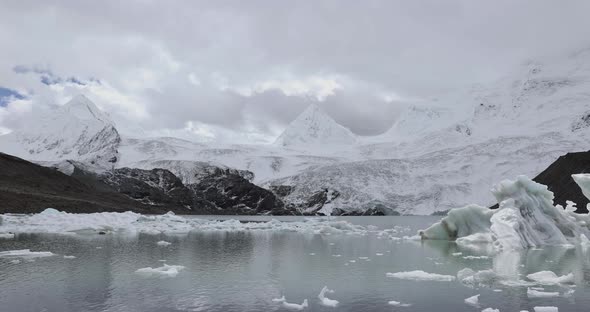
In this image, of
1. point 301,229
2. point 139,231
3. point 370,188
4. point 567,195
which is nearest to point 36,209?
point 139,231

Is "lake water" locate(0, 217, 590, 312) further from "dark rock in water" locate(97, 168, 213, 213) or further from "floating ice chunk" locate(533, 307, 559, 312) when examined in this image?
"dark rock in water" locate(97, 168, 213, 213)

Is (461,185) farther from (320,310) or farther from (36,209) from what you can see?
(320,310)

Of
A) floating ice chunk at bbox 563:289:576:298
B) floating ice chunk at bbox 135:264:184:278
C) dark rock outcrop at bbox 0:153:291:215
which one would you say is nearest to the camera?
floating ice chunk at bbox 563:289:576:298

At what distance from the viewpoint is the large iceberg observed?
104ft

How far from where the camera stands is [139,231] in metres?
47.0

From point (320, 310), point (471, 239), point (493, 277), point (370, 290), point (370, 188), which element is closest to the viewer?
point (320, 310)

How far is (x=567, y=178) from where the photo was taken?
88375 mm

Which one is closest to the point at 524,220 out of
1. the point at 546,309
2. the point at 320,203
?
the point at 546,309

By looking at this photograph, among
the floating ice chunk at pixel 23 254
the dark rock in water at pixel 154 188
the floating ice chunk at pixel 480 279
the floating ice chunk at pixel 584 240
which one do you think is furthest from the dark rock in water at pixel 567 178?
the dark rock in water at pixel 154 188

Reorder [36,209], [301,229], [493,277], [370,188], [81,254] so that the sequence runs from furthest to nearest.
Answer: [370,188] → [36,209] → [301,229] → [81,254] → [493,277]

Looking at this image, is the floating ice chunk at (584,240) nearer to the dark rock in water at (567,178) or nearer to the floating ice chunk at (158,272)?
the floating ice chunk at (158,272)

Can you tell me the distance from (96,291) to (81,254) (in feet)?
37.2

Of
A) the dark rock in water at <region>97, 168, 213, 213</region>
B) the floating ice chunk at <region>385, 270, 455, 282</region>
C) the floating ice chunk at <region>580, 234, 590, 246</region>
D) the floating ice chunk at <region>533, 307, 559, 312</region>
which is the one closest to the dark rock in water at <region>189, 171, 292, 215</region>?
the dark rock in water at <region>97, 168, 213, 213</region>

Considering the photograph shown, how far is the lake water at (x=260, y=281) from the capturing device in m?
13.7
